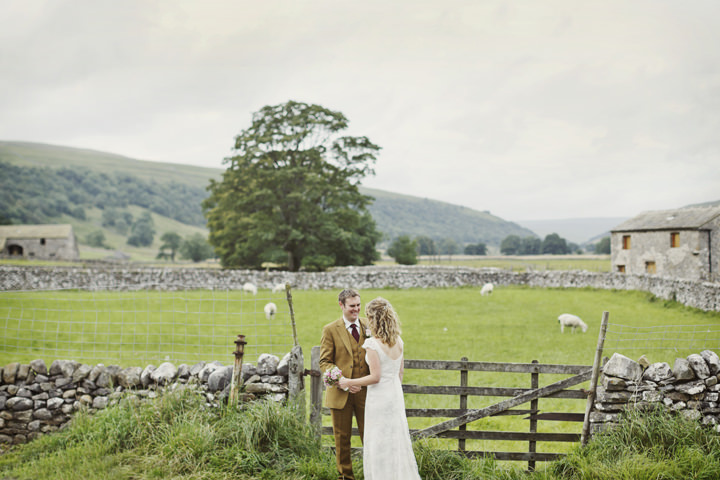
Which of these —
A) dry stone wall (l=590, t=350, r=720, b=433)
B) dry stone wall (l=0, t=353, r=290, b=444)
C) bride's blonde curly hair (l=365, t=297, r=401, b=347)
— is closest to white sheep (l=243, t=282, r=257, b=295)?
dry stone wall (l=0, t=353, r=290, b=444)

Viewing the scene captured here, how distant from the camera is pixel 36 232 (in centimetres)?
6488

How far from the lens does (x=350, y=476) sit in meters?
5.06

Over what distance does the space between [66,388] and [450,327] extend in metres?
12.4

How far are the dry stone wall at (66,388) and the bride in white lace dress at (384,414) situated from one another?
2.59 meters

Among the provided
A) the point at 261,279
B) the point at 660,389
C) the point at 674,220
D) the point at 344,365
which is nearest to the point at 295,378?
the point at 344,365

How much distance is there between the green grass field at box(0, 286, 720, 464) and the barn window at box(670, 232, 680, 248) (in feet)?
28.1

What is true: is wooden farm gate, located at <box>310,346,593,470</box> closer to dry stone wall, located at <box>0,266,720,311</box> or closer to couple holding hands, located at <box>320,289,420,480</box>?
couple holding hands, located at <box>320,289,420,480</box>

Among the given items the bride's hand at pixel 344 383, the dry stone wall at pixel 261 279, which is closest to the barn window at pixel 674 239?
the dry stone wall at pixel 261 279

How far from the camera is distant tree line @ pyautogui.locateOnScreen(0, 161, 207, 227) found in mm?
121438

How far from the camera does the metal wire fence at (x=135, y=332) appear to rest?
1142cm

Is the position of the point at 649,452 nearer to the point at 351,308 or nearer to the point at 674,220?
the point at 351,308

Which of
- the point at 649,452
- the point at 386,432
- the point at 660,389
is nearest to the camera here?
the point at 386,432

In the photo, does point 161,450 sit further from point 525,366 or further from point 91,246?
point 91,246

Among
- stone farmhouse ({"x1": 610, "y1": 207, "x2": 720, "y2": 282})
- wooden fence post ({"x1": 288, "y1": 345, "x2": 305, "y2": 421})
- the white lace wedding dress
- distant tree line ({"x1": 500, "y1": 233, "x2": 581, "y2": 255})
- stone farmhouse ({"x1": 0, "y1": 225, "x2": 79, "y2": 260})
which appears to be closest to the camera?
the white lace wedding dress
